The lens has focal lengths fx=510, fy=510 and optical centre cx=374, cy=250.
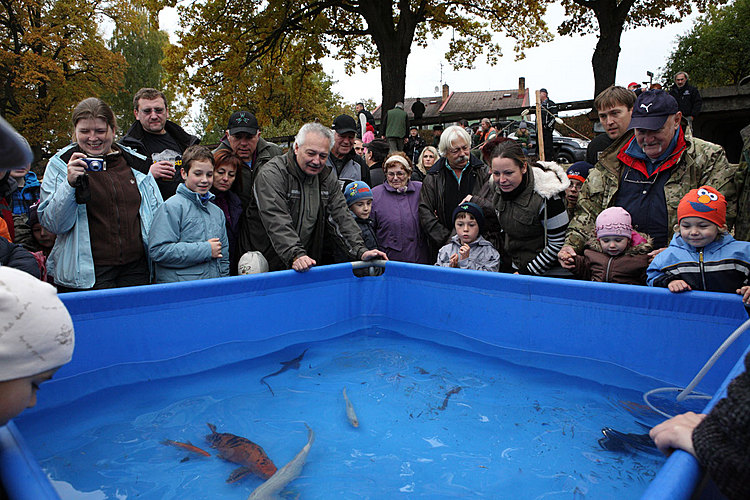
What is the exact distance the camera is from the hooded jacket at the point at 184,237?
117 inches

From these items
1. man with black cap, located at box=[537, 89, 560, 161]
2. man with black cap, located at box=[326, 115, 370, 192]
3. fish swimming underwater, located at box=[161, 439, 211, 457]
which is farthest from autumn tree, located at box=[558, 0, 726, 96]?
fish swimming underwater, located at box=[161, 439, 211, 457]

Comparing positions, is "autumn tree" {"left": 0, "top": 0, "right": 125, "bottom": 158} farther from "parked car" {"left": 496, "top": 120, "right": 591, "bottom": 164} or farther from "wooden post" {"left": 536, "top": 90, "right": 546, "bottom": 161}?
"wooden post" {"left": 536, "top": 90, "right": 546, "bottom": 161}

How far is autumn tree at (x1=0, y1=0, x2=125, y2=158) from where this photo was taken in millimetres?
16312

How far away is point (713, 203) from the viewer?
7.86 ft

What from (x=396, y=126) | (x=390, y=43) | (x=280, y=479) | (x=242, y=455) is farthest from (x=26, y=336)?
(x=390, y=43)

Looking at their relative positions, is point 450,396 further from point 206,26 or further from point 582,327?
point 206,26

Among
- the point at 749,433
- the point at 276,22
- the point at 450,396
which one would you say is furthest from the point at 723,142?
the point at 749,433

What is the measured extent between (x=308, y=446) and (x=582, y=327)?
5.07ft

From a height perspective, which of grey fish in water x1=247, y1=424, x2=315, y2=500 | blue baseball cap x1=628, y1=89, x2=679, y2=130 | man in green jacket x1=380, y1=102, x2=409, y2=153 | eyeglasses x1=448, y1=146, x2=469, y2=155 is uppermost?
man in green jacket x1=380, y1=102, x2=409, y2=153

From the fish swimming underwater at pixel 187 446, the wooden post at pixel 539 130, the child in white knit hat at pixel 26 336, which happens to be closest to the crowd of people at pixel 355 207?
the fish swimming underwater at pixel 187 446

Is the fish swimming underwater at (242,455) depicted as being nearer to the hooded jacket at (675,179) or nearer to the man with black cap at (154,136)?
the man with black cap at (154,136)

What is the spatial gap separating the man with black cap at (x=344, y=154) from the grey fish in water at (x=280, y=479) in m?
2.73

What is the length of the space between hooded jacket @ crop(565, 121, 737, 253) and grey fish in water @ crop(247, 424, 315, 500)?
2.08 m

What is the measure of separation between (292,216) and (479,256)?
131 cm
